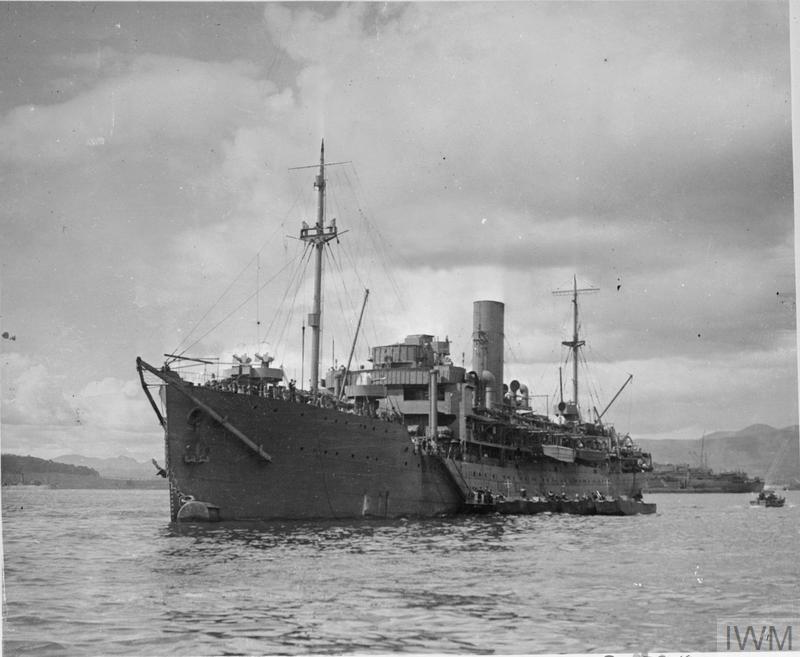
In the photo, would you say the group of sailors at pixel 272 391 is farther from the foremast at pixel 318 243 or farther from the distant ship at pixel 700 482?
the distant ship at pixel 700 482

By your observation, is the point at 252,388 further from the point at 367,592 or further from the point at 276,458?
the point at 367,592

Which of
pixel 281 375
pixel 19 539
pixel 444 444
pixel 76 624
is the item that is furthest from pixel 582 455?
pixel 76 624

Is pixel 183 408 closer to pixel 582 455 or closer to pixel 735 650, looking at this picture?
pixel 735 650

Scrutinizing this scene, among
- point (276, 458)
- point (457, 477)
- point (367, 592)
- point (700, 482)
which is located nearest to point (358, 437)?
point (276, 458)

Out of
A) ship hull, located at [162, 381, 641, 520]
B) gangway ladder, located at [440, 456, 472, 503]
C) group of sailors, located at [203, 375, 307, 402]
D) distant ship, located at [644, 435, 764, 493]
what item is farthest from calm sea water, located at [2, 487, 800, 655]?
distant ship, located at [644, 435, 764, 493]

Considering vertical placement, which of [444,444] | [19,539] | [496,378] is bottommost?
[19,539]
